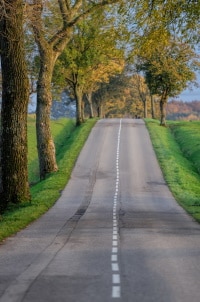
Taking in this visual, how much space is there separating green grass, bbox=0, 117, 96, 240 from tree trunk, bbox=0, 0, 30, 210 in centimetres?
78

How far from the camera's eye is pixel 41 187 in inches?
1258

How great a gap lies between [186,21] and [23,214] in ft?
30.4

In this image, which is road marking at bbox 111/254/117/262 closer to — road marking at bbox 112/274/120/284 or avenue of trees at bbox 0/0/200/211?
road marking at bbox 112/274/120/284

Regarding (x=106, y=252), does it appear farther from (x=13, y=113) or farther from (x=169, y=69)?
(x=169, y=69)

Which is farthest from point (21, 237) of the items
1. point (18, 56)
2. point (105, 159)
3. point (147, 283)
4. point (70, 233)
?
point (105, 159)

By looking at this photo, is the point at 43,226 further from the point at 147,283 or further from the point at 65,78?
the point at 65,78

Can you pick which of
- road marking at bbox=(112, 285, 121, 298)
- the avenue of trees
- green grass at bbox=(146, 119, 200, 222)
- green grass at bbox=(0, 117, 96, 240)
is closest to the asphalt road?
road marking at bbox=(112, 285, 121, 298)

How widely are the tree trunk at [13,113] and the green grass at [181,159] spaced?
709 cm

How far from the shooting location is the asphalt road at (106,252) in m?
8.81

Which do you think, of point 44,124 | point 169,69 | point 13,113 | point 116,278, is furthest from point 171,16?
point 169,69

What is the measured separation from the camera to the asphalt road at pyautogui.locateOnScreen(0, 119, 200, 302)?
881 centimetres

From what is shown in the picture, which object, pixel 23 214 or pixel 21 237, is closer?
pixel 21 237

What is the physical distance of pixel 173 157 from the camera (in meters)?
44.9

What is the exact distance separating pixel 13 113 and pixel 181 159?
2523 centimetres
